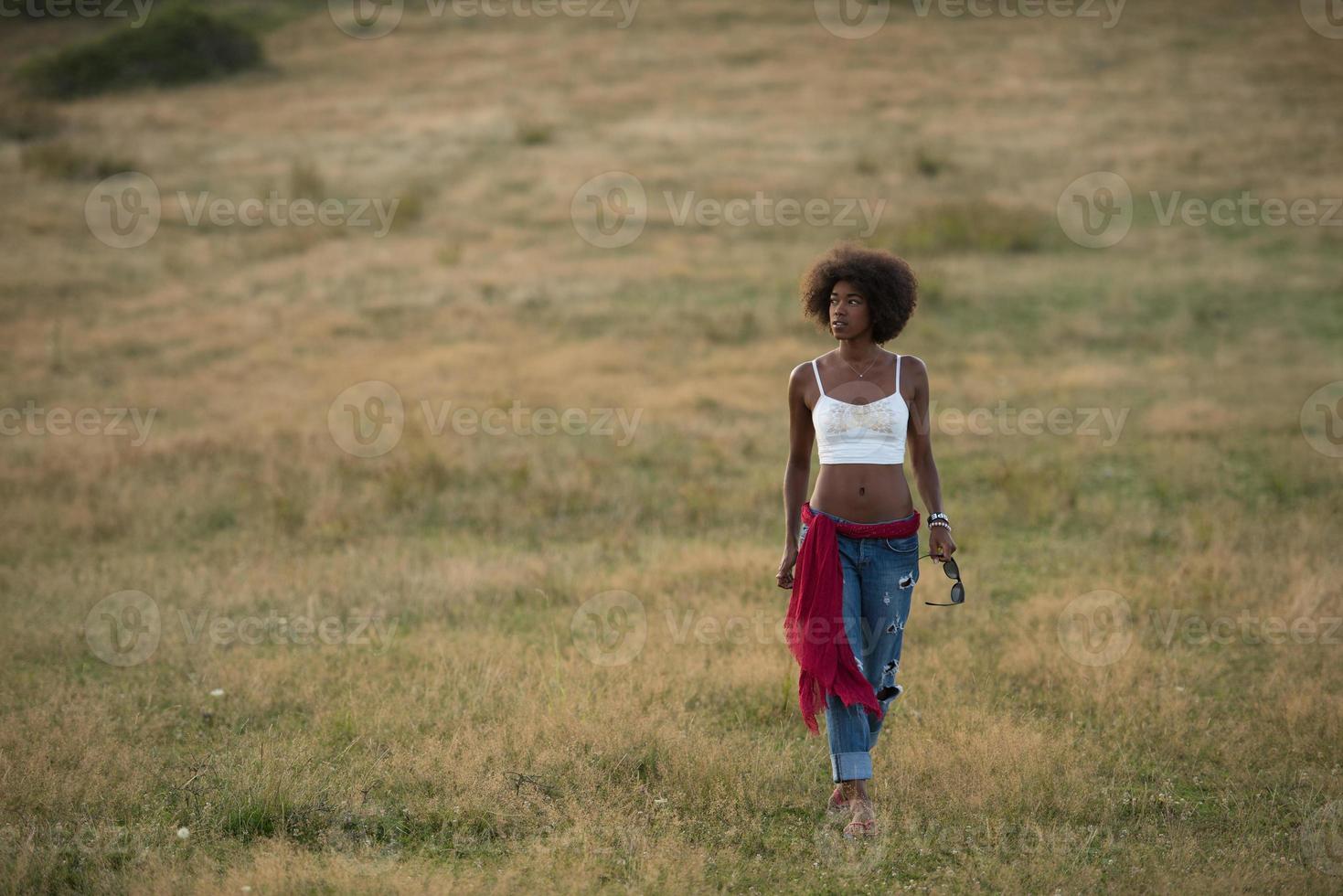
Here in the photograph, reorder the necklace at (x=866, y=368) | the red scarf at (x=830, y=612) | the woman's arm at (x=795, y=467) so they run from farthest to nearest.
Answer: the woman's arm at (x=795, y=467)
the necklace at (x=866, y=368)
the red scarf at (x=830, y=612)

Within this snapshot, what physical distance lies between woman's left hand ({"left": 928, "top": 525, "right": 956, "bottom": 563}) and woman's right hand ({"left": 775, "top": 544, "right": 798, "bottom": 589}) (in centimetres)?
60

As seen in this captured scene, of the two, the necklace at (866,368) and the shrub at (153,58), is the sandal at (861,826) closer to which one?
the necklace at (866,368)

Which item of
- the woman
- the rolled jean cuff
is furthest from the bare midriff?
the rolled jean cuff

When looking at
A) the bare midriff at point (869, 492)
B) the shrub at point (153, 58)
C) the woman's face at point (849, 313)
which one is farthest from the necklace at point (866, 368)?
the shrub at point (153, 58)

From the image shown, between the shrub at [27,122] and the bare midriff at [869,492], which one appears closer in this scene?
the bare midriff at [869,492]

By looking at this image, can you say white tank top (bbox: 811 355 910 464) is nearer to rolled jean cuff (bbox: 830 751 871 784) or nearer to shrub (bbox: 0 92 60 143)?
rolled jean cuff (bbox: 830 751 871 784)

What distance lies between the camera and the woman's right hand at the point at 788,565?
4.74 metres

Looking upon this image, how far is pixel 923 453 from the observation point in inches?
184

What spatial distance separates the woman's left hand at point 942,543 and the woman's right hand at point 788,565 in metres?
0.60

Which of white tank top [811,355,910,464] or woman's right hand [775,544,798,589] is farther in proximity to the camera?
woman's right hand [775,544,798,589]

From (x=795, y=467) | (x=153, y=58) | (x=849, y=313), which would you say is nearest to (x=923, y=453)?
(x=795, y=467)

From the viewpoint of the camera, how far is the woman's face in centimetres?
454

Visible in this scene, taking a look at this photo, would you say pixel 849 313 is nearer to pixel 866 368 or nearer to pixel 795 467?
pixel 866 368

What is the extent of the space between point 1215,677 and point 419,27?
2155 inches
